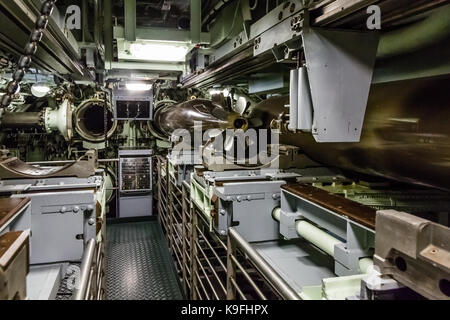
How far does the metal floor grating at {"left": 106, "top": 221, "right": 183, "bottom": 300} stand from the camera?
13.3 ft

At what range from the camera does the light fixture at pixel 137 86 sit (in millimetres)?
5739

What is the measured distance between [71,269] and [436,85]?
207cm

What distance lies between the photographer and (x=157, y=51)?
352 cm

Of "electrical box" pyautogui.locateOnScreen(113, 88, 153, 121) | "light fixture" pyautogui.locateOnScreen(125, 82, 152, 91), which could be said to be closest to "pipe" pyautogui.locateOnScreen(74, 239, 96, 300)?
"light fixture" pyautogui.locateOnScreen(125, 82, 152, 91)

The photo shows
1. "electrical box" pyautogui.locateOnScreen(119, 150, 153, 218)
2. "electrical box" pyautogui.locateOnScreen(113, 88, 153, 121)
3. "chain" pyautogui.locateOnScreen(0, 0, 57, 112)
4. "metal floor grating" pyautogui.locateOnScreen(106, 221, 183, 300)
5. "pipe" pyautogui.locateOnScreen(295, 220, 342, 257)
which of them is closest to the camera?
"chain" pyautogui.locateOnScreen(0, 0, 57, 112)

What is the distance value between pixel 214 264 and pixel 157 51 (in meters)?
2.38

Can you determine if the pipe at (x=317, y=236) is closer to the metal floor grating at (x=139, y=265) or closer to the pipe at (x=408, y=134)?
the pipe at (x=408, y=134)

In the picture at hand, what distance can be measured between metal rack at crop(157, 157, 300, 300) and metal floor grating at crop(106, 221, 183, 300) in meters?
0.22

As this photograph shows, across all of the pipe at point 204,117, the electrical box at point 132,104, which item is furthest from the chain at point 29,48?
the electrical box at point 132,104

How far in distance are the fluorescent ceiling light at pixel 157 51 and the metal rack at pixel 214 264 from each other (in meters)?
1.34

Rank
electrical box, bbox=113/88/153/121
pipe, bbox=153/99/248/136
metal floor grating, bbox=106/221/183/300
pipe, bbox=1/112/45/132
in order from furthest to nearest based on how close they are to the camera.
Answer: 1. electrical box, bbox=113/88/153/121
2. pipe, bbox=1/112/45/132
3. metal floor grating, bbox=106/221/183/300
4. pipe, bbox=153/99/248/136

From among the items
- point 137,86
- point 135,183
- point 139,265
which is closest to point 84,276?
point 139,265

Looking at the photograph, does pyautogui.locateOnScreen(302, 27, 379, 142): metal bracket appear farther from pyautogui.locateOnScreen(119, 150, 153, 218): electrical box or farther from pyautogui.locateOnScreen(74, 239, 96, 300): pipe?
pyautogui.locateOnScreen(119, 150, 153, 218): electrical box

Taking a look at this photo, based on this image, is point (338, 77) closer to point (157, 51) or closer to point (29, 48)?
point (29, 48)
